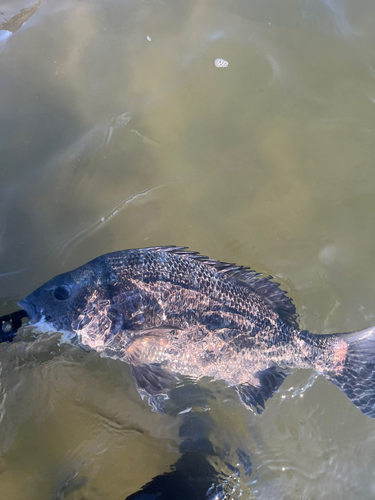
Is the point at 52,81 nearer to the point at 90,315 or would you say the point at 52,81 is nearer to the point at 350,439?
the point at 90,315

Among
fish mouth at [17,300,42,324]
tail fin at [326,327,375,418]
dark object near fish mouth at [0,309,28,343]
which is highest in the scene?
fish mouth at [17,300,42,324]

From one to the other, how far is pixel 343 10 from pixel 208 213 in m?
3.19

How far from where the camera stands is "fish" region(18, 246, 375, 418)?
9.89 feet

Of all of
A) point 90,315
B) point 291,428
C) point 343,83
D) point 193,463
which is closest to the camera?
point 90,315

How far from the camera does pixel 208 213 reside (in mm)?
4141

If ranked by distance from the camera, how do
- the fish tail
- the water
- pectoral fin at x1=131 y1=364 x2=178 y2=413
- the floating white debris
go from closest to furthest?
pectoral fin at x1=131 y1=364 x2=178 y2=413 → the fish tail → the water → the floating white debris

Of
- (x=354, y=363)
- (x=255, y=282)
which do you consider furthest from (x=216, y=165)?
(x=354, y=363)

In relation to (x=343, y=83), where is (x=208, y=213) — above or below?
below

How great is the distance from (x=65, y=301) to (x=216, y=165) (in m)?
2.38

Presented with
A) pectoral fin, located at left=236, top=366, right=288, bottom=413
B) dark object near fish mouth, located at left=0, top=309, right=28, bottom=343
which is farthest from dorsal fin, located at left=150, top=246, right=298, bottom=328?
dark object near fish mouth, located at left=0, top=309, right=28, bottom=343

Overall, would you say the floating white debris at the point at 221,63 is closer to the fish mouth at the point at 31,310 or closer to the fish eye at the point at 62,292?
the fish eye at the point at 62,292

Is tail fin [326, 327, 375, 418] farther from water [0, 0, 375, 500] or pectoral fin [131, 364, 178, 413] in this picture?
pectoral fin [131, 364, 178, 413]

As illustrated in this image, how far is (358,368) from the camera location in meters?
3.45

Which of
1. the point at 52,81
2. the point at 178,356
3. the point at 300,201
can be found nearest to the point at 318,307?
the point at 300,201
